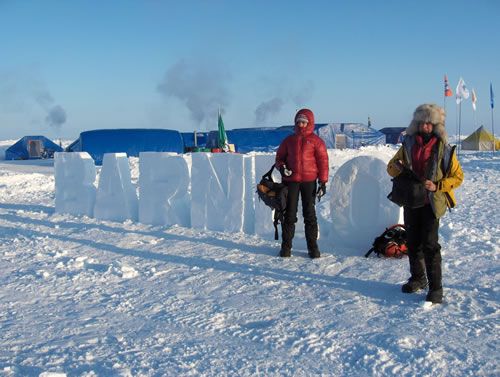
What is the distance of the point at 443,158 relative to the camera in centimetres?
389

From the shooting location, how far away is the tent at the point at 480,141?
32.3m

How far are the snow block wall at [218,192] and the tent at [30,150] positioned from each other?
28732 mm

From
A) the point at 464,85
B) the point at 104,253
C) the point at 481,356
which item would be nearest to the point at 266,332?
Result: the point at 481,356

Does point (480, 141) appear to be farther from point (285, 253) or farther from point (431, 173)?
point (431, 173)

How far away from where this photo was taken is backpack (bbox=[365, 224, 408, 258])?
5227 mm

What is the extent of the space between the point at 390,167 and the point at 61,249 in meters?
4.09

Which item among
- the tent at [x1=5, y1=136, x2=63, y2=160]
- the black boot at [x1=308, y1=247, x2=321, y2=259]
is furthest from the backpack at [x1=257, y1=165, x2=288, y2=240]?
the tent at [x1=5, y1=136, x2=63, y2=160]

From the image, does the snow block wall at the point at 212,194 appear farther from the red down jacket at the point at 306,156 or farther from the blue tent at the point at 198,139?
the blue tent at the point at 198,139

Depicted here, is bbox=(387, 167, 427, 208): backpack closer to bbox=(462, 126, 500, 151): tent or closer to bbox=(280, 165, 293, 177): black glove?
bbox=(280, 165, 293, 177): black glove

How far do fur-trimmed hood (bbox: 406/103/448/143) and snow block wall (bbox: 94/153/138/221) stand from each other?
5219mm

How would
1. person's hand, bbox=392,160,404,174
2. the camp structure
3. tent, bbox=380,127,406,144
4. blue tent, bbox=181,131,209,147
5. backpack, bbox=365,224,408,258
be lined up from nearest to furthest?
person's hand, bbox=392,160,404,174 → backpack, bbox=365,224,408,258 → the camp structure → blue tent, bbox=181,131,209,147 → tent, bbox=380,127,406,144

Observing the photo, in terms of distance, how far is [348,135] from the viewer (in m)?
31.8

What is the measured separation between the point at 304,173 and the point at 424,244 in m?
1.71

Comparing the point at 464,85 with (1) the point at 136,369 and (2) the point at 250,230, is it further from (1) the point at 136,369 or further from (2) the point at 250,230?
(1) the point at 136,369
